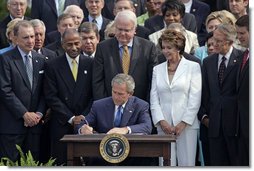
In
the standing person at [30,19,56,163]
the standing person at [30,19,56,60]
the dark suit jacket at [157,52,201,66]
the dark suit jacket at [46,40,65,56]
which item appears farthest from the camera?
the dark suit jacket at [46,40,65,56]

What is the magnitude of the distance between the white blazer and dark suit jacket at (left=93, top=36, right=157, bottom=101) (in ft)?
0.72

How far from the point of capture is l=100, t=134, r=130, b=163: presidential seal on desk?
9.34m

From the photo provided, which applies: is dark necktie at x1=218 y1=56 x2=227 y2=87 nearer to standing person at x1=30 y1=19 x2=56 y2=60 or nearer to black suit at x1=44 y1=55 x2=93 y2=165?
black suit at x1=44 y1=55 x2=93 y2=165

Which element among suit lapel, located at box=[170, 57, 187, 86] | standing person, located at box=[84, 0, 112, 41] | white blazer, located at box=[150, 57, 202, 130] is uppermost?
standing person, located at box=[84, 0, 112, 41]

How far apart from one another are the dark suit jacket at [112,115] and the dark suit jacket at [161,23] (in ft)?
5.90

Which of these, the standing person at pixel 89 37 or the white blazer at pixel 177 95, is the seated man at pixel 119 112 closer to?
the white blazer at pixel 177 95

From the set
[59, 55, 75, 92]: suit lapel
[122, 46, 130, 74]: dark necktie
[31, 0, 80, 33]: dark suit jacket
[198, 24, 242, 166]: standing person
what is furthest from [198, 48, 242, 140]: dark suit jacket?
[31, 0, 80, 33]: dark suit jacket

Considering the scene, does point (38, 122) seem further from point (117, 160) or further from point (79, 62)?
point (117, 160)

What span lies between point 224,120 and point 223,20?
62.1 inches

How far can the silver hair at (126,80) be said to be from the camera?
32.8ft

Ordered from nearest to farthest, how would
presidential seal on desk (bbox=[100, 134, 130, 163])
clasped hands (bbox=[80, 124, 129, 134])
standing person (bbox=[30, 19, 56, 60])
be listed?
presidential seal on desk (bbox=[100, 134, 130, 163]), clasped hands (bbox=[80, 124, 129, 134]), standing person (bbox=[30, 19, 56, 60])

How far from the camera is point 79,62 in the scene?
10.8 m

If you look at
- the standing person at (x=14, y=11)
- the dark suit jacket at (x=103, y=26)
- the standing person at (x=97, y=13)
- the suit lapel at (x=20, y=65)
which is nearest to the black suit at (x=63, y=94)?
the suit lapel at (x=20, y=65)

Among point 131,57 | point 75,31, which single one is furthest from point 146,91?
point 75,31
